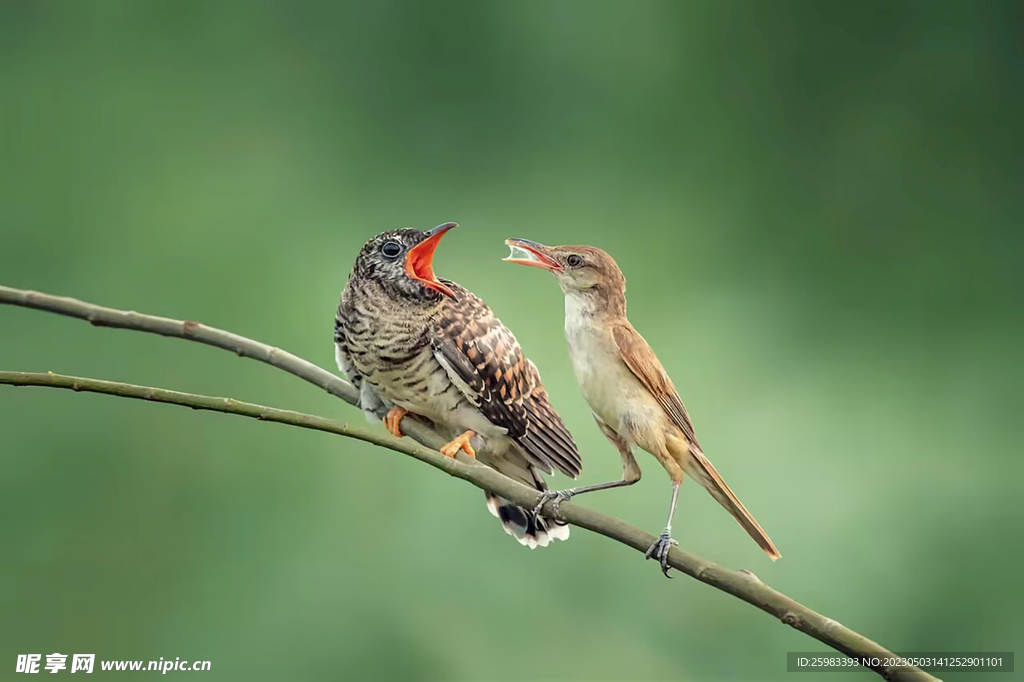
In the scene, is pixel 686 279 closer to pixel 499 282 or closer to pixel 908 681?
pixel 499 282

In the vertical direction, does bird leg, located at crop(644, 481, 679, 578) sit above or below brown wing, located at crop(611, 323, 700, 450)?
below

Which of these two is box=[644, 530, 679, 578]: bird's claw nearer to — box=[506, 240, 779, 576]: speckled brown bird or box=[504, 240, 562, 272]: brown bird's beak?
box=[506, 240, 779, 576]: speckled brown bird

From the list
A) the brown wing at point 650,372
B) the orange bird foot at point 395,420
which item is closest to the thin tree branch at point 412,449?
the brown wing at point 650,372

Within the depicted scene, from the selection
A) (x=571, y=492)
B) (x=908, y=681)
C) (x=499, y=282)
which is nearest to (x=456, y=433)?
(x=499, y=282)

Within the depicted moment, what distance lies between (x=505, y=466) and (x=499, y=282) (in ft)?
0.93

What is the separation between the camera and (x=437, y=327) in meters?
1.56

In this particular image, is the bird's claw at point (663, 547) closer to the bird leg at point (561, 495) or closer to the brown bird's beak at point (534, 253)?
the bird leg at point (561, 495)

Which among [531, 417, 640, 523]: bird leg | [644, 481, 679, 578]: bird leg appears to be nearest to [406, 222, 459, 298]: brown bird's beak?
[531, 417, 640, 523]: bird leg

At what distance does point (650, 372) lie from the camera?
0.95 meters

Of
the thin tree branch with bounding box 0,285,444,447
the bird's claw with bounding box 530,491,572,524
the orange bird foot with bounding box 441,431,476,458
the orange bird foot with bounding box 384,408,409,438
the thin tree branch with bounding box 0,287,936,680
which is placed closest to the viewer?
the thin tree branch with bounding box 0,287,936,680

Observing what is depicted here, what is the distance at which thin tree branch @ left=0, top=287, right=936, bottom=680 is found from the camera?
0.81m

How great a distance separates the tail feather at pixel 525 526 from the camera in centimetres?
132

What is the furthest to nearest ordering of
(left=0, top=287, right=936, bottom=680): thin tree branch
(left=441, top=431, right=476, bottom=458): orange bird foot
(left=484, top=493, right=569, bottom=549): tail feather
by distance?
(left=441, top=431, right=476, bottom=458): orange bird foot
(left=484, top=493, right=569, bottom=549): tail feather
(left=0, top=287, right=936, bottom=680): thin tree branch

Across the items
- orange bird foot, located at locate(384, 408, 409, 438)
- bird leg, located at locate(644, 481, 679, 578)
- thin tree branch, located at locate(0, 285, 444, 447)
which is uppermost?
orange bird foot, located at locate(384, 408, 409, 438)
